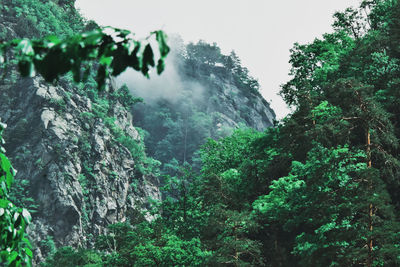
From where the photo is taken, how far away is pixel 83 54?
1876mm

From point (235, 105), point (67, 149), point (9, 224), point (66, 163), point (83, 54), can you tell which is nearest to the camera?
point (83, 54)

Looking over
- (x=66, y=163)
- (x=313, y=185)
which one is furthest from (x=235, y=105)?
(x=313, y=185)

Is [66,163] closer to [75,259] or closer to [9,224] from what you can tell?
[75,259]

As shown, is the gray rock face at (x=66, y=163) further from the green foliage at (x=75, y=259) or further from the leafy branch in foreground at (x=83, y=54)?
the leafy branch in foreground at (x=83, y=54)

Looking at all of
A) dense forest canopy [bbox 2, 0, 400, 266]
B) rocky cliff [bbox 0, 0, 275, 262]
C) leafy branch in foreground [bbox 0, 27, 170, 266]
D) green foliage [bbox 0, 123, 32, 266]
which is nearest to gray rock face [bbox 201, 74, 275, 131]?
rocky cliff [bbox 0, 0, 275, 262]

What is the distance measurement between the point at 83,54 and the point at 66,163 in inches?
2255

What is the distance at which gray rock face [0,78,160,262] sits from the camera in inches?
2066

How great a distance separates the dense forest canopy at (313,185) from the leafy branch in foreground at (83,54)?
8967 mm

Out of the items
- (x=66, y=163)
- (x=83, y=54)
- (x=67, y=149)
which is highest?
(x=67, y=149)

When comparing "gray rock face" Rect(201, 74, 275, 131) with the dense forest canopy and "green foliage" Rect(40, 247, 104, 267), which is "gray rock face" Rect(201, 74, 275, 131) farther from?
the dense forest canopy

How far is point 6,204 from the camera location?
3.06m

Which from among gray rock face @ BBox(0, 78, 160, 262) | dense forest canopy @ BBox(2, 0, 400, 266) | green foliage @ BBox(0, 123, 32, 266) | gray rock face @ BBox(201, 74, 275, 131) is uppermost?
gray rock face @ BBox(201, 74, 275, 131)

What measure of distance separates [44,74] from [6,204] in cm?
162

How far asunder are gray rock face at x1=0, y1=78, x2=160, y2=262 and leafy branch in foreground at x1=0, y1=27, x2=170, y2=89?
1957 inches
